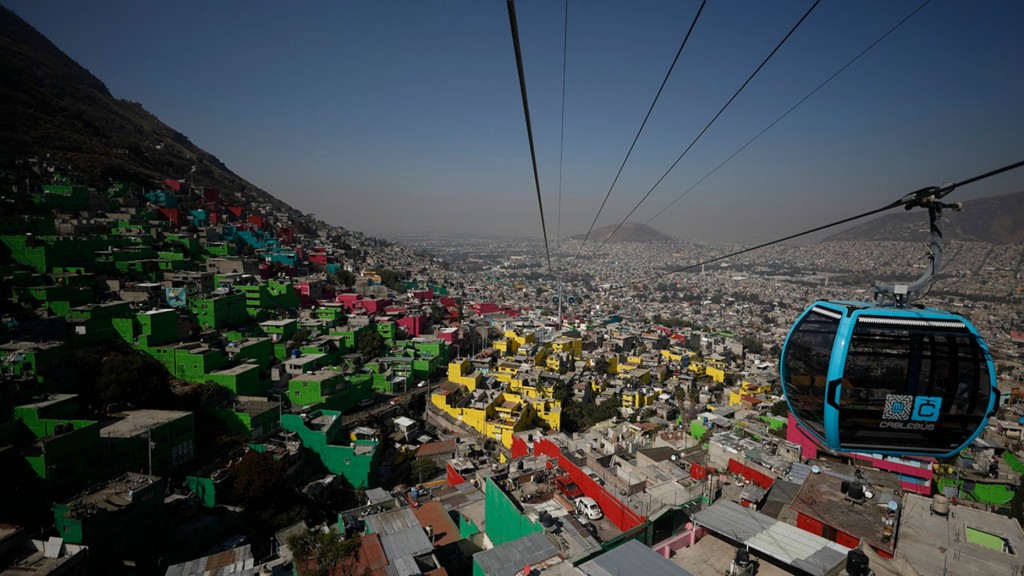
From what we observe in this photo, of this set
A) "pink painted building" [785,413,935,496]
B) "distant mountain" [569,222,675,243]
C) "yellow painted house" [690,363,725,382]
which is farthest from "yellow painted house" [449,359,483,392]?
"distant mountain" [569,222,675,243]

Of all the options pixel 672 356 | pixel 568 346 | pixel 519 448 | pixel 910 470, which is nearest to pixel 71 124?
pixel 568 346

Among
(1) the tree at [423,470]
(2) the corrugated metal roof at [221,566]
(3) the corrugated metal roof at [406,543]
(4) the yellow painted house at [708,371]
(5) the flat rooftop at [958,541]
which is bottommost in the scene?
(4) the yellow painted house at [708,371]

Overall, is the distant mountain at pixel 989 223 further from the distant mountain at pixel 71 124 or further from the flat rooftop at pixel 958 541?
the distant mountain at pixel 71 124

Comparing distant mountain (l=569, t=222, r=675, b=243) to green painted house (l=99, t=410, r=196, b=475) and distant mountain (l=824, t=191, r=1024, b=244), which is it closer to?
distant mountain (l=824, t=191, r=1024, b=244)

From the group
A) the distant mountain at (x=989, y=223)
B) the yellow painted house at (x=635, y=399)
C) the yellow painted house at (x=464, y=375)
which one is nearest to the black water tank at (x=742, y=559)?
the yellow painted house at (x=464, y=375)

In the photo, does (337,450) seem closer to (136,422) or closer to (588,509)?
(136,422)

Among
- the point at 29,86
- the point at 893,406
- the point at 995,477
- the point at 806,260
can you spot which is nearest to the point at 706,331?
the point at 995,477

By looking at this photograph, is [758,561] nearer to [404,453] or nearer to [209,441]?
[404,453]

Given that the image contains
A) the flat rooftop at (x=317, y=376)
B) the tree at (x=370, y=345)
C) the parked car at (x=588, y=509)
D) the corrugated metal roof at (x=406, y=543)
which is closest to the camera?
the corrugated metal roof at (x=406, y=543)
